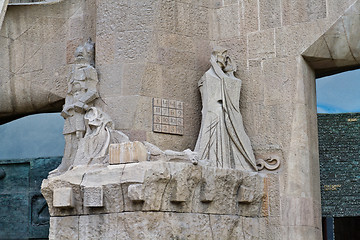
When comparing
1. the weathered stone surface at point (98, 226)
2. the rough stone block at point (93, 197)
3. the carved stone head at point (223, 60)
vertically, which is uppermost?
the carved stone head at point (223, 60)

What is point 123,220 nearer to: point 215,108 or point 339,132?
point 215,108

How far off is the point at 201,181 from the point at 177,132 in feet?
3.50

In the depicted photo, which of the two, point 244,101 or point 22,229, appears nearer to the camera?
point 244,101

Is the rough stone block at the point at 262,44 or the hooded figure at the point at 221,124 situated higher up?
the rough stone block at the point at 262,44

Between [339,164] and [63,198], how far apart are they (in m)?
4.41

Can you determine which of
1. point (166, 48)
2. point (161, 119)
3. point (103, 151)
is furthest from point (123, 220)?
point (166, 48)

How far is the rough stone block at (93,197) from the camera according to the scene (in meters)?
9.71

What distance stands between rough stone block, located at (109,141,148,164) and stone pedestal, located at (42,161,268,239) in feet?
0.32

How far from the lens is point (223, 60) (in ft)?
36.4

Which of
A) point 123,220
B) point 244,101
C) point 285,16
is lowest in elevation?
point 123,220

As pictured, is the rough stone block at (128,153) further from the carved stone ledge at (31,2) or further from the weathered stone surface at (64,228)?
the carved stone ledge at (31,2)

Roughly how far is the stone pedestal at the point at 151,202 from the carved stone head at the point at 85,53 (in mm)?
1671

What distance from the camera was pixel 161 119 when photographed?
10727mm

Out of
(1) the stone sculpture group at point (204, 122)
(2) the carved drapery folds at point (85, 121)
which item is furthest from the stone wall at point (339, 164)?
(2) the carved drapery folds at point (85, 121)
